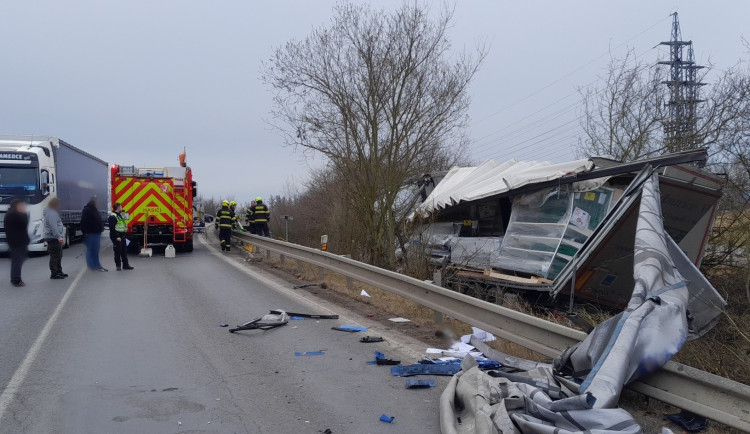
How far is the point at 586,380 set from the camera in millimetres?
4445

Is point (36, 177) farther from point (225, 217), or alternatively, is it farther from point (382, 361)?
point (382, 361)

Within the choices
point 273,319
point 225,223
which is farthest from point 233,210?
point 273,319

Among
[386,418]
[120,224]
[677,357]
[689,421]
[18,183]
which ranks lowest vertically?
[386,418]

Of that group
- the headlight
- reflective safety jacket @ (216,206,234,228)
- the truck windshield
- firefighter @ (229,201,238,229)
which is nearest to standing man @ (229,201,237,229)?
firefighter @ (229,201,238,229)

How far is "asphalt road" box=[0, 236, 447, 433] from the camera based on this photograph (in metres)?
4.83

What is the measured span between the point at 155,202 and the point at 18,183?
13.2 feet

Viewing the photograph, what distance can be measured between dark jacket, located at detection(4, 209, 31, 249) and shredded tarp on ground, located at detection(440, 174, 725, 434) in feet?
36.1

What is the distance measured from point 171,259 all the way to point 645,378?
1642 cm

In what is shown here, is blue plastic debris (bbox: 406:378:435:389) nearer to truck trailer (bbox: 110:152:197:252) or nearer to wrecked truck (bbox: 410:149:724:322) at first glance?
wrecked truck (bbox: 410:149:724:322)

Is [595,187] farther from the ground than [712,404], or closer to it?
farther from the ground

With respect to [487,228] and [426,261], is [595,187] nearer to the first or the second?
[487,228]

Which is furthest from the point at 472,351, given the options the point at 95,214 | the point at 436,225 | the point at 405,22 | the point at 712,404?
the point at 95,214

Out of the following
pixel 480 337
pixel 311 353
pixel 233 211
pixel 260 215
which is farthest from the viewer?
pixel 233 211

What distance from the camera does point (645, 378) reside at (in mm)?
4586
